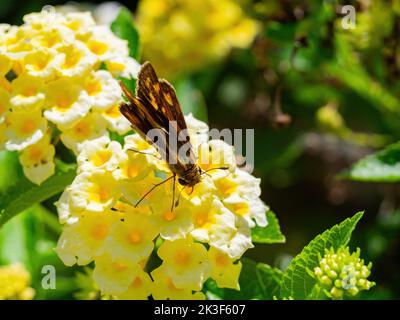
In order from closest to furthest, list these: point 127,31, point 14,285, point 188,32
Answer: point 14,285
point 127,31
point 188,32

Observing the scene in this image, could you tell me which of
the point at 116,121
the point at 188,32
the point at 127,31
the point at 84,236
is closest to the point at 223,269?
the point at 84,236

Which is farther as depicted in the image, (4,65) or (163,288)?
(4,65)

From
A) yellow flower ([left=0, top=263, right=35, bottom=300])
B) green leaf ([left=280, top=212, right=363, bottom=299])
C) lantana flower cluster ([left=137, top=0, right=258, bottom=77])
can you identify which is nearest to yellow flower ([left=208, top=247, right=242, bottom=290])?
green leaf ([left=280, top=212, right=363, bottom=299])

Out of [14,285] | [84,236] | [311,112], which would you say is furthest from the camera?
[311,112]

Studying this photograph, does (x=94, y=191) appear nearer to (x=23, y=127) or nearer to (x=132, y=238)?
(x=132, y=238)

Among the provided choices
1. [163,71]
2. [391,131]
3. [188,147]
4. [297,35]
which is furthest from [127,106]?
[163,71]
